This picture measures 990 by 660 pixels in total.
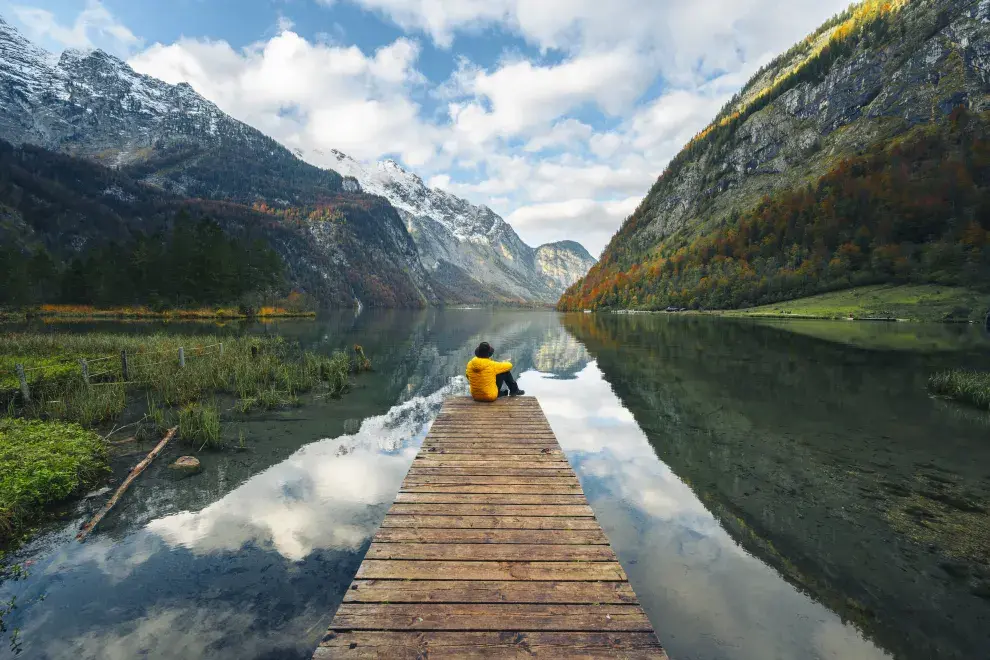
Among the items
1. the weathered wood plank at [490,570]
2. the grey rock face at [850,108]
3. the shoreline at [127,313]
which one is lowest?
the weathered wood plank at [490,570]

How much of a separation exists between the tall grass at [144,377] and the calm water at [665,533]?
404 cm

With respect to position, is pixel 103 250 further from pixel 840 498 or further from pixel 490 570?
pixel 840 498

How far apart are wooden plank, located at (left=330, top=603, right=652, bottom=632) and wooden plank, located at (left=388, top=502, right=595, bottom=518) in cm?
238

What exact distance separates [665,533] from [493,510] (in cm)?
468

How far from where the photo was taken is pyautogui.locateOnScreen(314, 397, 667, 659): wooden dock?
4.10 metres

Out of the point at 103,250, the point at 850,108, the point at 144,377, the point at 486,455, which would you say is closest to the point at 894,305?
the point at 486,455

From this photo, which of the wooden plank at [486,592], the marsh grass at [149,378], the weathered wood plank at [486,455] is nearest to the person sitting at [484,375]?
the weathered wood plank at [486,455]

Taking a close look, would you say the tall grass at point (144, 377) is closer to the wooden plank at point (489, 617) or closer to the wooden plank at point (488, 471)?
the wooden plank at point (488, 471)

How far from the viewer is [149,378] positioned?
21875 mm

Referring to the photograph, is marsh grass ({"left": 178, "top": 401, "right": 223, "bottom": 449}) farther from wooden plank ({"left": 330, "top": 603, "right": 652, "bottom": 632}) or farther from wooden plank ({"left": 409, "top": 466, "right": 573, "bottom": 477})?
wooden plank ({"left": 330, "top": 603, "right": 652, "bottom": 632})

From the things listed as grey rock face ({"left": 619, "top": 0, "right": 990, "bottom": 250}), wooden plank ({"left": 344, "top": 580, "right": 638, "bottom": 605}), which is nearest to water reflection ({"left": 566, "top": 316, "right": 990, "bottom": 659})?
wooden plank ({"left": 344, "top": 580, "right": 638, "bottom": 605})

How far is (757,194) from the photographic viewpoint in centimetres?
15625

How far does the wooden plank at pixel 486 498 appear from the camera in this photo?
7547 millimetres

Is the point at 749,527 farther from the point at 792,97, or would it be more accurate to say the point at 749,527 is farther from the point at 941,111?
the point at 792,97
